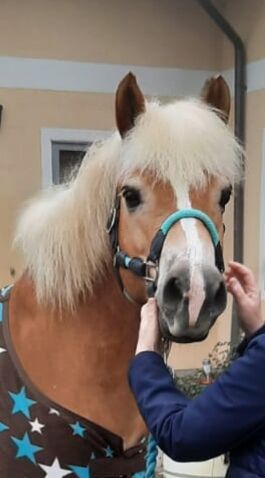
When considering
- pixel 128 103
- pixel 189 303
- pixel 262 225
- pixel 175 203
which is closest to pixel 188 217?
pixel 175 203

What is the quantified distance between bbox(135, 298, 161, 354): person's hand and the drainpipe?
8.00ft

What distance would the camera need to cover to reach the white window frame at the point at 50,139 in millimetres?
3455

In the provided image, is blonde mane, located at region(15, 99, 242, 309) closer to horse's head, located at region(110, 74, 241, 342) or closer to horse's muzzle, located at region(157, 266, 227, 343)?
horse's head, located at region(110, 74, 241, 342)

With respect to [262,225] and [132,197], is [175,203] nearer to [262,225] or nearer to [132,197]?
[132,197]

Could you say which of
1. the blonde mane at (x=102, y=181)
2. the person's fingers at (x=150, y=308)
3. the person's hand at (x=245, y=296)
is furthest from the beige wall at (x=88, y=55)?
the person's fingers at (x=150, y=308)

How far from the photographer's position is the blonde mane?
3.49 ft

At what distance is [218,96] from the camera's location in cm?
120

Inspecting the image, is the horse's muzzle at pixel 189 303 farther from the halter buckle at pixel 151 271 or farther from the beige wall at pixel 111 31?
the beige wall at pixel 111 31

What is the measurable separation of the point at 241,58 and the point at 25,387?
2676mm

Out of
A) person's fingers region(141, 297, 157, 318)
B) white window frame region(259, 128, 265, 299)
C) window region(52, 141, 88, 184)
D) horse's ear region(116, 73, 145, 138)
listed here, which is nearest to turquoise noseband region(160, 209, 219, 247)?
person's fingers region(141, 297, 157, 318)

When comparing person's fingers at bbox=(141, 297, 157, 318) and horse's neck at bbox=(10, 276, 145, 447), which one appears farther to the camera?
horse's neck at bbox=(10, 276, 145, 447)

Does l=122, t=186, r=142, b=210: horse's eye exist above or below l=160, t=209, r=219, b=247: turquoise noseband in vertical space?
above

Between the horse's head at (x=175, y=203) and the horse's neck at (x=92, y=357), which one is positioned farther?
the horse's neck at (x=92, y=357)

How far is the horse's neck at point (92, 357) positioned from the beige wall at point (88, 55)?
2.18 metres
